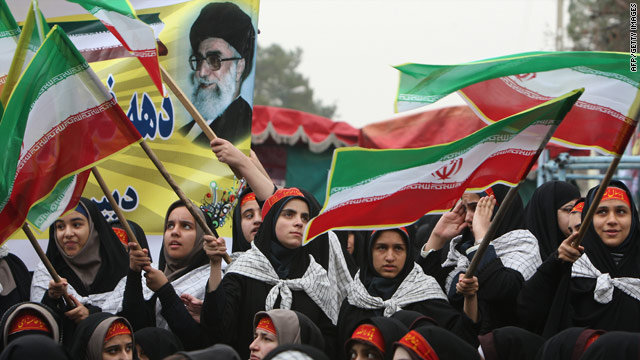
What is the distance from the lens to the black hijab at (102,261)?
4.55 m

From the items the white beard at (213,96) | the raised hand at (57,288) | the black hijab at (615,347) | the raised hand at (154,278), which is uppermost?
the white beard at (213,96)

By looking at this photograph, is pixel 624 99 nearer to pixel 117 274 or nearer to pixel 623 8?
pixel 117 274

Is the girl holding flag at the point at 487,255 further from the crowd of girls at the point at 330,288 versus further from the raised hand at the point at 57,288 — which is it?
the raised hand at the point at 57,288

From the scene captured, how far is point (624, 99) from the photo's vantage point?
3855mm

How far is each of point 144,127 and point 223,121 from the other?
0.52m

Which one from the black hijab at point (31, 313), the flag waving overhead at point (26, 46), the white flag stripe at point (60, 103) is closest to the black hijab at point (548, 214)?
the white flag stripe at point (60, 103)

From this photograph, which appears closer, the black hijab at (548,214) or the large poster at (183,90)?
the black hijab at (548,214)

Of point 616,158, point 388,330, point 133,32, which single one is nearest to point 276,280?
point 388,330

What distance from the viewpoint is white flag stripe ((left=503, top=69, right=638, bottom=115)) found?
3.86 meters

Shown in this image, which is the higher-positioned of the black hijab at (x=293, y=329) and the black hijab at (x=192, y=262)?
the black hijab at (x=192, y=262)

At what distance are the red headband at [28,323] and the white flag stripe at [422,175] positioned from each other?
4.80 ft

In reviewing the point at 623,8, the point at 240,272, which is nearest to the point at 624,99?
the point at 240,272

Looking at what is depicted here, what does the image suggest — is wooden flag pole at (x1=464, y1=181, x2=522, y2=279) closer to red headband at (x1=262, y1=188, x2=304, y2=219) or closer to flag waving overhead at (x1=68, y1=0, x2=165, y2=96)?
red headband at (x1=262, y1=188, x2=304, y2=219)

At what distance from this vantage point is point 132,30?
436cm
